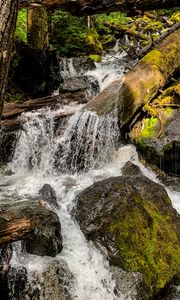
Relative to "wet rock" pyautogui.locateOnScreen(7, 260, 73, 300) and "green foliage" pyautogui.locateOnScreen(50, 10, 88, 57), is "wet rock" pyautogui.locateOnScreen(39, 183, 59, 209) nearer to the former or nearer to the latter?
"wet rock" pyautogui.locateOnScreen(7, 260, 73, 300)

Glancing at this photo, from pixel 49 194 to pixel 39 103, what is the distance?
3.17 m

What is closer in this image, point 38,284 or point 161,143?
point 38,284

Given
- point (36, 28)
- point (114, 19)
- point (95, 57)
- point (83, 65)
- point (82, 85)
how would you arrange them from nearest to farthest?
point (82, 85) → point (36, 28) → point (83, 65) → point (95, 57) → point (114, 19)

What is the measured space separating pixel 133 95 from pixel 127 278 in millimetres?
4493

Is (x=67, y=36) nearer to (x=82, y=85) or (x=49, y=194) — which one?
(x=82, y=85)

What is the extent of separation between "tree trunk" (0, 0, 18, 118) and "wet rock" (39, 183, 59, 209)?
14.1ft

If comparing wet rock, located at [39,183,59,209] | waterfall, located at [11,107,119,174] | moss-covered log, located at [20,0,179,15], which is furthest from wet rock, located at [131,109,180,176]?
moss-covered log, located at [20,0,179,15]

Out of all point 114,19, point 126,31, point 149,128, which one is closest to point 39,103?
point 149,128

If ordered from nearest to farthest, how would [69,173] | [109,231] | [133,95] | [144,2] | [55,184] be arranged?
[144,2] → [109,231] → [55,184] → [69,173] → [133,95]

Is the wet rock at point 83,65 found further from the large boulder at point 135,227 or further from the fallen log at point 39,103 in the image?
the large boulder at point 135,227

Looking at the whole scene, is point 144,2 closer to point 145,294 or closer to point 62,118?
point 145,294

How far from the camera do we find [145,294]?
440cm

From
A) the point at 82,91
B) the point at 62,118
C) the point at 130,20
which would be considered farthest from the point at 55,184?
the point at 130,20

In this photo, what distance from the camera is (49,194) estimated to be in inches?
245
